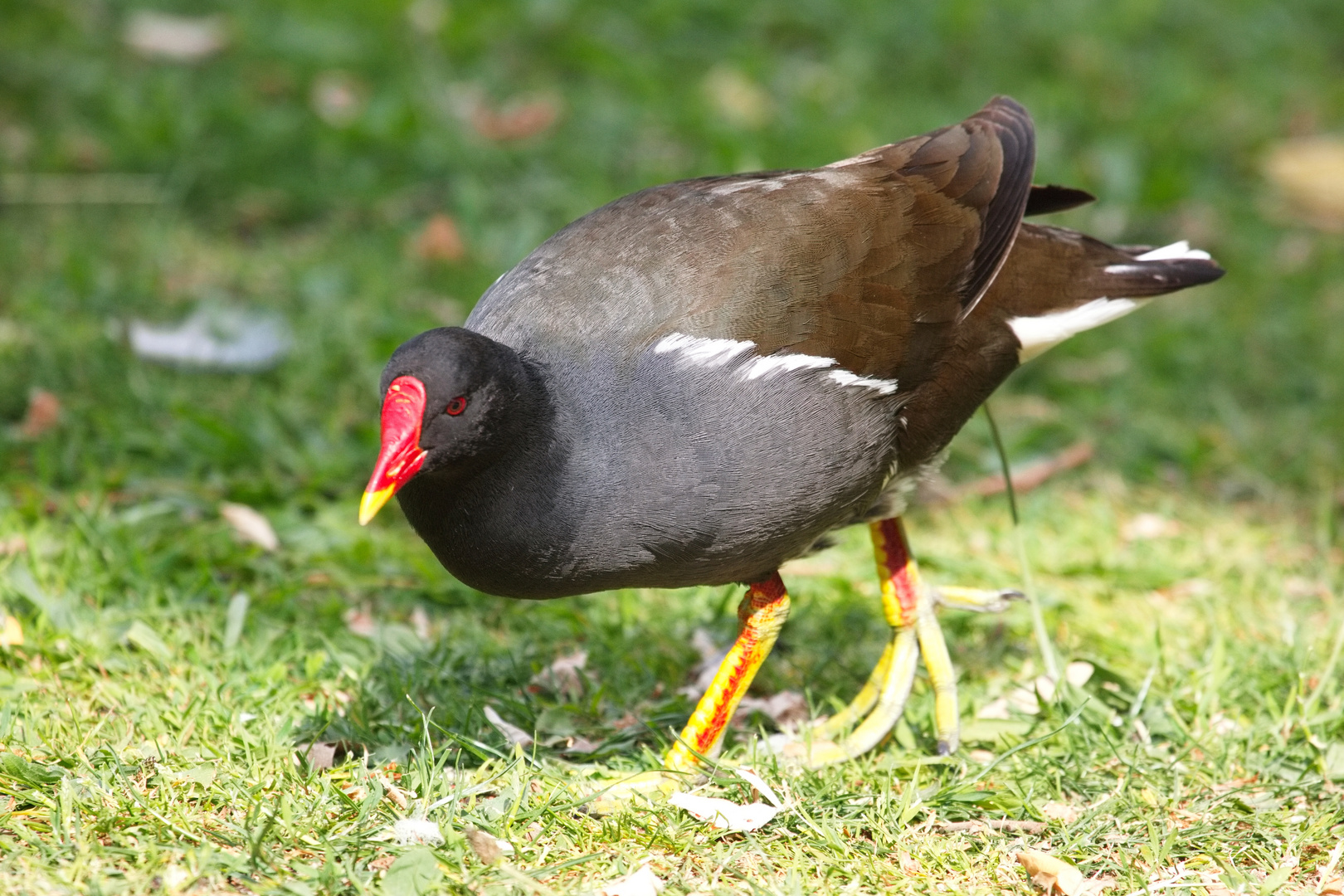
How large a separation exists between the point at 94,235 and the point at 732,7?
128 inches

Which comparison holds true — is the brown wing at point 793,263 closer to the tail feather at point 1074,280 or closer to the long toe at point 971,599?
the tail feather at point 1074,280

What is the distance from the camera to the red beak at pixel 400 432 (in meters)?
2.42

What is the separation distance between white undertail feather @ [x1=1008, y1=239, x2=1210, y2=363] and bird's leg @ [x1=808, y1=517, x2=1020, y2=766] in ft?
1.71

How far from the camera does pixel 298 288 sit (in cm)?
471

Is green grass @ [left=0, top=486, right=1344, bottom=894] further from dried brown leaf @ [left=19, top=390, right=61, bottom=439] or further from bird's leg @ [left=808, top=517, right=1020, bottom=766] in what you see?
dried brown leaf @ [left=19, top=390, right=61, bottom=439]

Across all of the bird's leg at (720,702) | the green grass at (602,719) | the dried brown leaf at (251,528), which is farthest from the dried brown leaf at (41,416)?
the bird's leg at (720,702)

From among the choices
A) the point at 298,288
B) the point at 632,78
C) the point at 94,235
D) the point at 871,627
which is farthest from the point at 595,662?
the point at 632,78

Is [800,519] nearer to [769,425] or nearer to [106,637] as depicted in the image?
[769,425]

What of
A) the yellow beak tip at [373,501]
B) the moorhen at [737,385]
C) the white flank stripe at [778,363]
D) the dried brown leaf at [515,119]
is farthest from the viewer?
the dried brown leaf at [515,119]

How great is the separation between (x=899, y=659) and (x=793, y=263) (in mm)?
981

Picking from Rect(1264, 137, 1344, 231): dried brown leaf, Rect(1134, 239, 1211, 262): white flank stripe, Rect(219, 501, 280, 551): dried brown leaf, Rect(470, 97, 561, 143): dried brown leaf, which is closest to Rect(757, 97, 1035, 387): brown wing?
Rect(1134, 239, 1211, 262): white flank stripe

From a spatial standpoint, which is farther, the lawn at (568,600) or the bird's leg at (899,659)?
the bird's leg at (899,659)

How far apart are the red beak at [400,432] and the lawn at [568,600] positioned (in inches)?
23.7

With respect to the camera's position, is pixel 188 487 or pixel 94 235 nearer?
pixel 188 487
